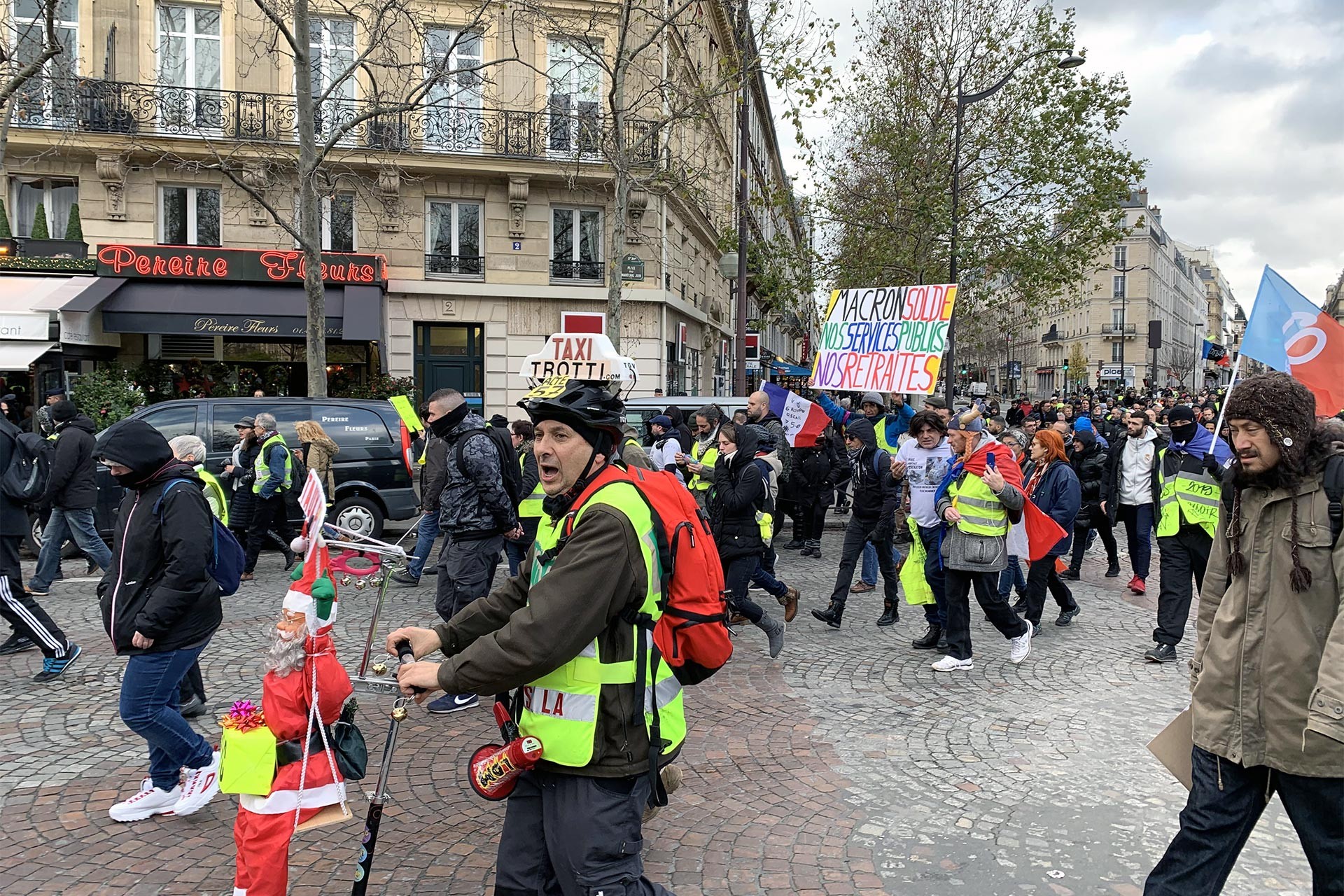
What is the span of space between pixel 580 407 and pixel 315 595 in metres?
1.52

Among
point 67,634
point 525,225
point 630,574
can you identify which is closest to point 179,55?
point 525,225

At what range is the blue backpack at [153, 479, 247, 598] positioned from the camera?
4383 millimetres

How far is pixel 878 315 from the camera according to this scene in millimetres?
10719

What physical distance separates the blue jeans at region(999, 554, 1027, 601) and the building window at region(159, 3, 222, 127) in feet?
63.7

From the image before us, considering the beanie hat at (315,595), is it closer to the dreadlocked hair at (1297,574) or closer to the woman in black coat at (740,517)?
the dreadlocked hair at (1297,574)

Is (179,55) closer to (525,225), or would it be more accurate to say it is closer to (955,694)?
(525,225)

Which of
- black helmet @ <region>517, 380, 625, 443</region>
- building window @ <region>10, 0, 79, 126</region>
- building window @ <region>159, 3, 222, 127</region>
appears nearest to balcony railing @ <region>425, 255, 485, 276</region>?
building window @ <region>159, 3, 222, 127</region>

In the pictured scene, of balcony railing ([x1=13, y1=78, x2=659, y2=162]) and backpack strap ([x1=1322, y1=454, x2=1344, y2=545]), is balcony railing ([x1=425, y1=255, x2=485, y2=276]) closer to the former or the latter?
balcony railing ([x1=13, y1=78, x2=659, y2=162])

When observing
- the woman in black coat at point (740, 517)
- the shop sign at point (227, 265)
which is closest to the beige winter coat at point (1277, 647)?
the woman in black coat at point (740, 517)

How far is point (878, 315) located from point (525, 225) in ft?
44.2

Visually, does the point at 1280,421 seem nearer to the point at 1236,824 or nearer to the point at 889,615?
the point at 1236,824

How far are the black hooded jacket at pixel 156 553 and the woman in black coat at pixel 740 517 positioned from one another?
3730 millimetres

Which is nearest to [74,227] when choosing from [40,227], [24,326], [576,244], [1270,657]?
[40,227]

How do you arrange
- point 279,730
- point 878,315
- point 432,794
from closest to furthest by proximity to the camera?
point 279,730
point 432,794
point 878,315
